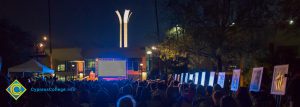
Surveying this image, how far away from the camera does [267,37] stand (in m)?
32.6

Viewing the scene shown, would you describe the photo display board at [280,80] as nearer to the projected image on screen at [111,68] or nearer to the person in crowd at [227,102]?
the person in crowd at [227,102]

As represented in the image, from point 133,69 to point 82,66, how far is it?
11.5 metres

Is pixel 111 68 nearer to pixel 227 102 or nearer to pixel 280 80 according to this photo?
pixel 280 80

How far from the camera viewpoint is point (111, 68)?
2004 inches

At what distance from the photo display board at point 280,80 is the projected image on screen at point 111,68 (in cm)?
3956

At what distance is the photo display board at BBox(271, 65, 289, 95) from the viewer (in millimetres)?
11047

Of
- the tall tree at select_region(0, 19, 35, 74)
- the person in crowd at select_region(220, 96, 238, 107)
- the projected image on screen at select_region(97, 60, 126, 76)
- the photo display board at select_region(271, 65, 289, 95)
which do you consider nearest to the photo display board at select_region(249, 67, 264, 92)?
the photo display board at select_region(271, 65, 289, 95)

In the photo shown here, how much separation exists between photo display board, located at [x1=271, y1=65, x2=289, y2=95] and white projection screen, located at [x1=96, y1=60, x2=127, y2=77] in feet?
130

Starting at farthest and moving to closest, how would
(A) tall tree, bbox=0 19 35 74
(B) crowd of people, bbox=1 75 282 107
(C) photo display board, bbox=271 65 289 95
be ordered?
(A) tall tree, bbox=0 19 35 74 → (B) crowd of people, bbox=1 75 282 107 → (C) photo display board, bbox=271 65 289 95

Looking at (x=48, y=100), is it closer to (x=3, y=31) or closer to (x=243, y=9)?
(x=243, y=9)

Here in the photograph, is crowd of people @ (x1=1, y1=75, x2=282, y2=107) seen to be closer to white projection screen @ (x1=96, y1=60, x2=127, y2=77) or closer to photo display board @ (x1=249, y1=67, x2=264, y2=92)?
photo display board @ (x1=249, y1=67, x2=264, y2=92)

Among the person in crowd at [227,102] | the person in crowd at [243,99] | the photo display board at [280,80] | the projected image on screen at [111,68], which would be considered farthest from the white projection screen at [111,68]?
the person in crowd at [227,102]

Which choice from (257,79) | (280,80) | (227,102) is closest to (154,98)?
(257,79)

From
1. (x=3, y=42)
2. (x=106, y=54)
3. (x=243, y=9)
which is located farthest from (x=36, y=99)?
(x=106, y=54)
